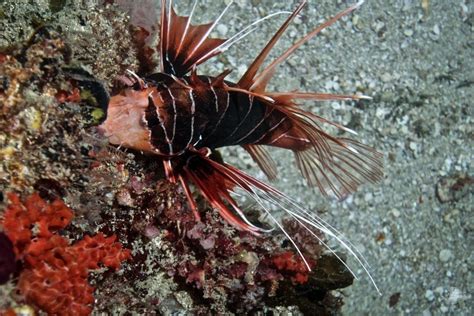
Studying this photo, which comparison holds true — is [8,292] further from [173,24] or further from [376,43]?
[376,43]

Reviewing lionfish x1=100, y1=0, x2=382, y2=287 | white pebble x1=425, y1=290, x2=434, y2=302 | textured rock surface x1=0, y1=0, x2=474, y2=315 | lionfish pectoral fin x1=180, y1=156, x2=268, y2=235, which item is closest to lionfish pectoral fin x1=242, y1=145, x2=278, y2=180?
lionfish x1=100, y1=0, x2=382, y2=287

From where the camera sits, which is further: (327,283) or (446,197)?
(446,197)

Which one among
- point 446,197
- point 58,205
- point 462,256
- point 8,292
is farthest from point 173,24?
point 462,256

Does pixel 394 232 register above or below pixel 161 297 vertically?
above

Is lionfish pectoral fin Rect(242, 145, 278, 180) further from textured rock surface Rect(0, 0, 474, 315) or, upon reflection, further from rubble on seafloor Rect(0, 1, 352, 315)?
textured rock surface Rect(0, 0, 474, 315)

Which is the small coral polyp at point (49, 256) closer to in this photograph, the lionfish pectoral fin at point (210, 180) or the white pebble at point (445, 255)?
the lionfish pectoral fin at point (210, 180)

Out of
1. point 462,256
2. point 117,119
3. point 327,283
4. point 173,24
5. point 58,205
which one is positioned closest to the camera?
point 58,205

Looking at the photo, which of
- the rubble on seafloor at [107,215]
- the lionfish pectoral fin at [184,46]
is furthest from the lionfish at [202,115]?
the rubble on seafloor at [107,215]

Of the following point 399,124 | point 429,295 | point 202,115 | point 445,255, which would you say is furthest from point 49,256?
point 445,255
